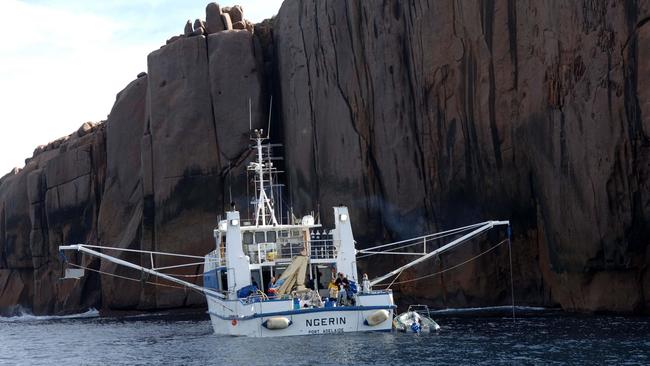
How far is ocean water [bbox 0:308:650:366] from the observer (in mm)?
34375

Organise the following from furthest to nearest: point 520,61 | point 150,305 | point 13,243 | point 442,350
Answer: point 13,243 → point 150,305 → point 520,61 → point 442,350

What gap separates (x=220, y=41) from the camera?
75.9 metres

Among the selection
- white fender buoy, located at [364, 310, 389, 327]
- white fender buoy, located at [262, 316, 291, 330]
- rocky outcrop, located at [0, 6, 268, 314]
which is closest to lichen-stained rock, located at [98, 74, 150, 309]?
rocky outcrop, located at [0, 6, 268, 314]

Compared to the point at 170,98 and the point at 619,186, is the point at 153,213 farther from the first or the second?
the point at 619,186

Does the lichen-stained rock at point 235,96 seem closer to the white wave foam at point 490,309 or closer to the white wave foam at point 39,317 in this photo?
the white wave foam at point 39,317

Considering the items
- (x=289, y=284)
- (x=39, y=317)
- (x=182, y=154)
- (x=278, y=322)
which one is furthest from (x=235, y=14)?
(x=278, y=322)

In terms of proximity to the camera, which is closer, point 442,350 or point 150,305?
point 442,350

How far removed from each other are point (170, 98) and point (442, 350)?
42804mm

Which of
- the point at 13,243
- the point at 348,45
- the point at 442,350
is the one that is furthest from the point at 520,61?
the point at 13,243

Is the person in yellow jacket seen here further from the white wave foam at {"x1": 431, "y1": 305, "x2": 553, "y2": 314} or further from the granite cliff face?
the white wave foam at {"x1": 431, "y1": 305, "x2": 553, "y2": 314}

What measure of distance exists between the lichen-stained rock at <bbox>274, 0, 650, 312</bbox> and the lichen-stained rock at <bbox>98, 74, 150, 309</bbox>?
40.1 ft

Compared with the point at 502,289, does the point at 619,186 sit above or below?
above

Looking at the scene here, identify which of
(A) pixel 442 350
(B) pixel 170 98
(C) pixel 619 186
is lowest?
(A) pixel 442 350

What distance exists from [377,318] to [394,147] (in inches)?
822
